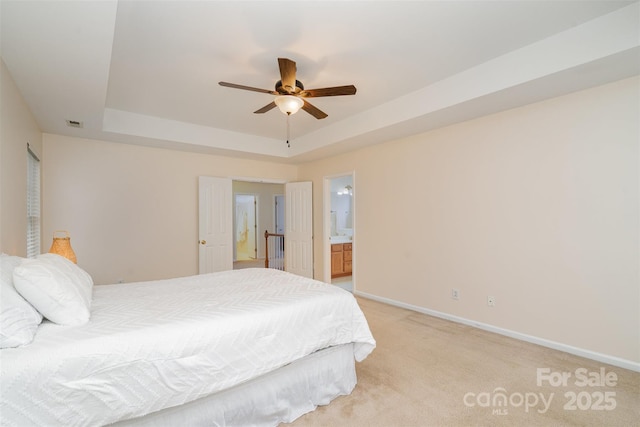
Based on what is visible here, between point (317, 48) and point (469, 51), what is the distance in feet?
4.31

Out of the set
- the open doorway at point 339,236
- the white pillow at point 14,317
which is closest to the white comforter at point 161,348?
the white pillow at point 14,317

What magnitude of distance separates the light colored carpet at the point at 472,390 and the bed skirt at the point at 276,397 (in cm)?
9

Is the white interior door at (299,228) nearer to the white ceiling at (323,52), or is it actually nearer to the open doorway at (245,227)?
the white ceiling at (323,52)

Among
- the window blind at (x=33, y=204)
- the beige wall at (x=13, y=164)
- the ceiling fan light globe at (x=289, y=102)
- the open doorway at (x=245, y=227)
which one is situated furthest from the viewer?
the open doorway at (x=245, y=227)

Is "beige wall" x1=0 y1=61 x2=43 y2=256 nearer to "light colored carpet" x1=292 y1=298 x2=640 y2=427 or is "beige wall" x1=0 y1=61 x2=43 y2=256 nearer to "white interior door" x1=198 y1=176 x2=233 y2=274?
"white interior door" x1=198 y1=176 x2=233 y2=274

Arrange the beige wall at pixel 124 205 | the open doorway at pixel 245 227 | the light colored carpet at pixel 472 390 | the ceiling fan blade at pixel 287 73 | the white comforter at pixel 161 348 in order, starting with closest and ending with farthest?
the white comforter at pixel 161 348
the light colored carpet at pixel 472 390
the ceiling fan blade at pixel 287 73
the beige wall at pixel 124 205
the open doorway at pixel 245 227

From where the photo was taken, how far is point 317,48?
2.44 metres

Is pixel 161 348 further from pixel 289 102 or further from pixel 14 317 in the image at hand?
pixel 289 102

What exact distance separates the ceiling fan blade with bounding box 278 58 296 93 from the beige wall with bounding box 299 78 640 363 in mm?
2153

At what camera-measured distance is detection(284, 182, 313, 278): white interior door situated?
18.7 ft

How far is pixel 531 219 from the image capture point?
117 inches

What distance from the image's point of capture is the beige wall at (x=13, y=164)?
2125 millimetres

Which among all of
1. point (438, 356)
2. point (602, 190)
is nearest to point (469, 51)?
point (602, 190)

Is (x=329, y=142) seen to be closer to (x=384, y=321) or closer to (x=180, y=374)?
(x=384, y=321)
